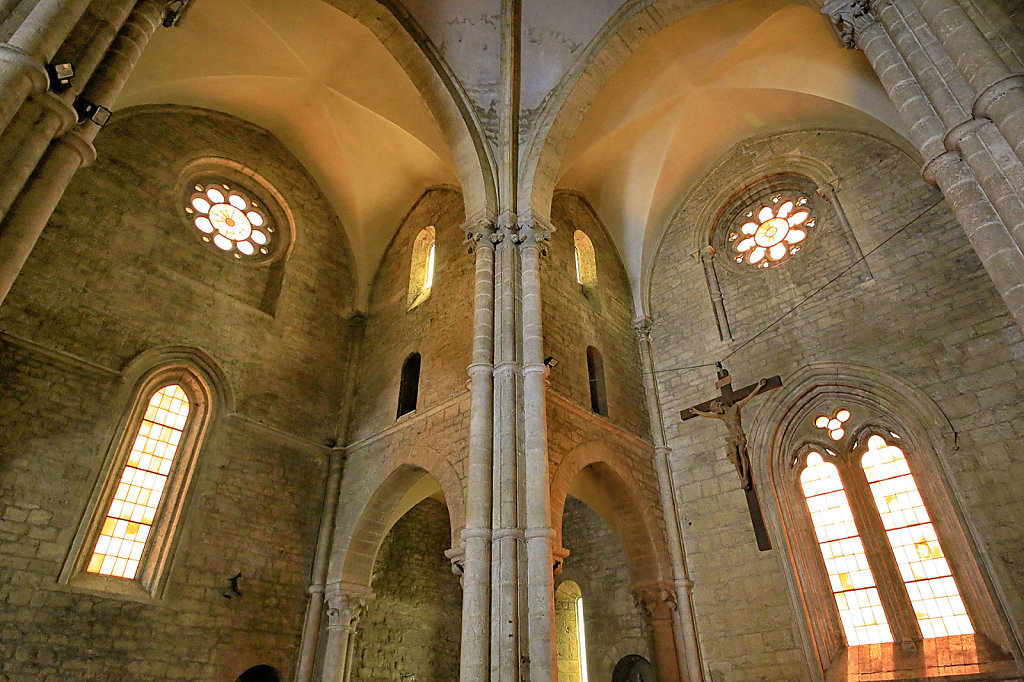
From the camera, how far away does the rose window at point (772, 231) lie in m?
10.2

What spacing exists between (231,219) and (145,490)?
16.0 ft

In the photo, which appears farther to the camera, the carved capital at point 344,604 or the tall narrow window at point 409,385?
the tall narrow window at point 409,385

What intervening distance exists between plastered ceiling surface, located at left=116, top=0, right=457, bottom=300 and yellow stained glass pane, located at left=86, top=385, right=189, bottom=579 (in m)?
4.29

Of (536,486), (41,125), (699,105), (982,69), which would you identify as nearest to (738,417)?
(536,486)

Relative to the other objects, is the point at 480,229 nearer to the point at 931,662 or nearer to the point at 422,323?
the point at 422,323

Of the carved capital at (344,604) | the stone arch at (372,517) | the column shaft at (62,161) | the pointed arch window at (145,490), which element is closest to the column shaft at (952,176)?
the column shaft at (62,161)

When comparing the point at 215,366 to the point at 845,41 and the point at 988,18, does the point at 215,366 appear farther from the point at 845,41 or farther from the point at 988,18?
the point at 988,18

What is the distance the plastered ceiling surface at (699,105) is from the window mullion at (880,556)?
192 inches

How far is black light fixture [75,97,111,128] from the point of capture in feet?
15.4

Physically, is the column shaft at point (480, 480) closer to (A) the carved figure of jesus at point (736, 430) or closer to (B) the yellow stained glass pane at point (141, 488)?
(A) the carved figure of jesus at point (736, 430)

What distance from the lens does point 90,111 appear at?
472cm

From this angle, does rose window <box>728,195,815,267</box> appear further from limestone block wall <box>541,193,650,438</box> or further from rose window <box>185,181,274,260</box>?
rose window <box>185,181,274,260</box>

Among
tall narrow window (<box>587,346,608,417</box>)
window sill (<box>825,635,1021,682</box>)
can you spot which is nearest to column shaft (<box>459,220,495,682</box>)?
tall narrow window (<box>587,346,608,417</box>)

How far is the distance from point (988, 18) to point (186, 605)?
399 inches
